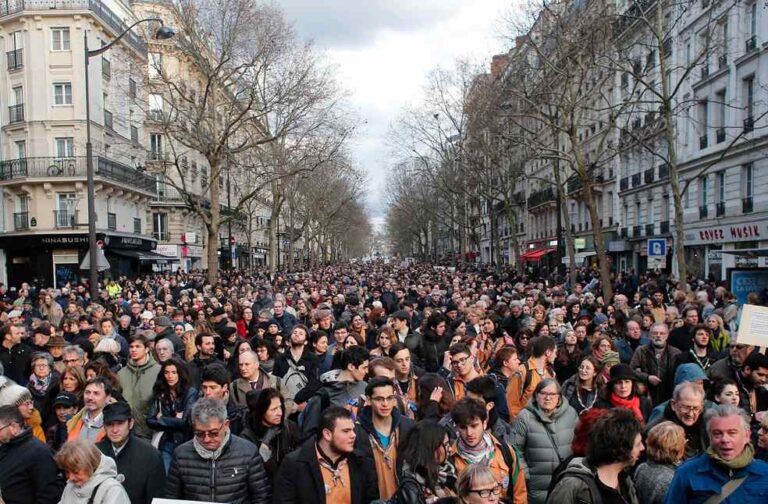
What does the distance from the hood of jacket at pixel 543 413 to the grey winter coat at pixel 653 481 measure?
2.95ft

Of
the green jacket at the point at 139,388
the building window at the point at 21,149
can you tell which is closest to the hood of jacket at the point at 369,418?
the green jacket at the point at 139,388

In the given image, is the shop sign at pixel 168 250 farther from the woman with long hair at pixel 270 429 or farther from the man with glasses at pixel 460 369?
the woman with long hair at pixel 270 429

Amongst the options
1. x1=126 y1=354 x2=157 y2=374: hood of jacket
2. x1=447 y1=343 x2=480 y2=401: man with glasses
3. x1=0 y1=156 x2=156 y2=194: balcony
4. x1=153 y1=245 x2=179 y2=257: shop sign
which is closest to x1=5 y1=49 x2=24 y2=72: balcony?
x1=0 y1=156 x2=156 y2=194: balcony

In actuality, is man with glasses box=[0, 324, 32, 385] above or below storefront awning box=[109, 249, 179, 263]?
below

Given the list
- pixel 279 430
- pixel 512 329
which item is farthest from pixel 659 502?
pixel 512 329

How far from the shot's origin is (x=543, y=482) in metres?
4.84

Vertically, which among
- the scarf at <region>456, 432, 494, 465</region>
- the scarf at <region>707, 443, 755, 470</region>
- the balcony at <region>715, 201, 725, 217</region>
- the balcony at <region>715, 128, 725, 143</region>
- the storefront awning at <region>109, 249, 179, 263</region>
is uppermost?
the balcony at <region>715, 128, 725, 143</region>

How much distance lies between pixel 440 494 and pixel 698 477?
137cm

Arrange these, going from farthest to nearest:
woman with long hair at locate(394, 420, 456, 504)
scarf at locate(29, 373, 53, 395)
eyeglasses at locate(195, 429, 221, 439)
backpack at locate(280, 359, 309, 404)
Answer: scarf at locate(29, 373, 53, 395) → backpack at locate(280, 359, 309, 404) → eyeglasses at locate(195, 429, 221, 439) → woman with long hair at locate(394, 420, 456, 504)

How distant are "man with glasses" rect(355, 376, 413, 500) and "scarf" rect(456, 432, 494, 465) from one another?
1.27 feet

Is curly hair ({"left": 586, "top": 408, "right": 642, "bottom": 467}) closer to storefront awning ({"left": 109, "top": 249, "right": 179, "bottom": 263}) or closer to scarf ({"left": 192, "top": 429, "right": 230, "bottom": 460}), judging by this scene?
Result: scarf ({"left": 192, "top": 429, "right": 230, "bottom": 460})

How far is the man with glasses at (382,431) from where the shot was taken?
4.40 meters

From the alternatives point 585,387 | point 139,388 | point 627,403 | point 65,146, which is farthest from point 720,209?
point 65,146

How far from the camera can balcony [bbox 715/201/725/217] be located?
28448mm
